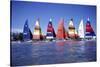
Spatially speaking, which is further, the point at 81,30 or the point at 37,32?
the point at 81,30

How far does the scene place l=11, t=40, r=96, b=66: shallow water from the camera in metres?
2.22

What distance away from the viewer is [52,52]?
7.73 ft

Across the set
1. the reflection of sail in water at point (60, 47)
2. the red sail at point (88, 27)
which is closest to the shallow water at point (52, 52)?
the reflection of sail in water at point (60, 47)

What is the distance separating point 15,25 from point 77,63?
0.94m

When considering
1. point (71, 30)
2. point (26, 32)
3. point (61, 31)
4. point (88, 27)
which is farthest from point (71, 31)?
point (26, 32)

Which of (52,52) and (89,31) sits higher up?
(89,31)

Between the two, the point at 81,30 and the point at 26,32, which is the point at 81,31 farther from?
the point at 26,32

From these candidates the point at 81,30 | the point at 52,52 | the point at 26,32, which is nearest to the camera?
the point at 26,32

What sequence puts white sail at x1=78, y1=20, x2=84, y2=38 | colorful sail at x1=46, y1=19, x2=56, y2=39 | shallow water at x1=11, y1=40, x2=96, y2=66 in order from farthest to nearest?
white sail at x1=78, y1=20, x2=84, y2=38, colorful sail at x1=46, y1=19, x2=56, y2=39, shallow water at x1=11, y1=40, x2=96, y2=66

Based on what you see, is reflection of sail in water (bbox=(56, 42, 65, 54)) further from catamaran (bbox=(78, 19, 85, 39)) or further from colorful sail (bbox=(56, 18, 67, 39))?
catamaran (bbox=(78, 19, 85, 39))

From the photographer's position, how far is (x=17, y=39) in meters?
2.21

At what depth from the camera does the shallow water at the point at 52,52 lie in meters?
2.22

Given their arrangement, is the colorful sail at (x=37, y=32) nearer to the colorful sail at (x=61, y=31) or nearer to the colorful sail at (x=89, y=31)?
the colorful sail at (x=61, y=31)

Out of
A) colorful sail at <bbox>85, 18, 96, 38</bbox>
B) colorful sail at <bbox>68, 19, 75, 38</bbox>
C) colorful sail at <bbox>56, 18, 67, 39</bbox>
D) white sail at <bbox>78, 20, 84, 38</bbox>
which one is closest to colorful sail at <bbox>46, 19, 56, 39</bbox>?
colorful sail at <bbox>56, 18, 67, 39</bbox>
